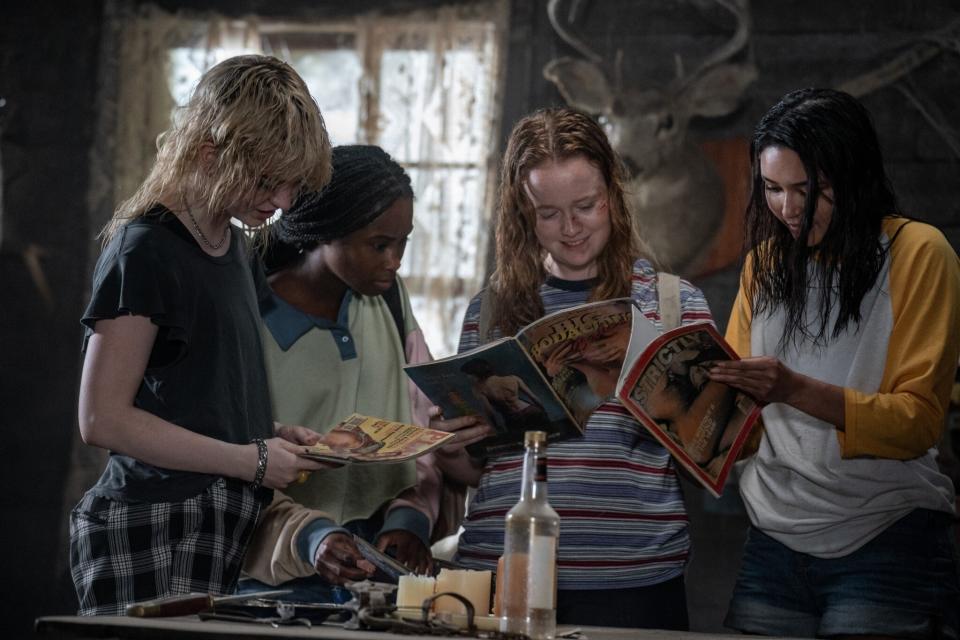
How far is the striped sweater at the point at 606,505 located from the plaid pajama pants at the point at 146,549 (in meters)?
0.44

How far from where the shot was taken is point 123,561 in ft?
5.00

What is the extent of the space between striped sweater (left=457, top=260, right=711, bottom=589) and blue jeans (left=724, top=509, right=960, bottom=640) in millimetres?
152

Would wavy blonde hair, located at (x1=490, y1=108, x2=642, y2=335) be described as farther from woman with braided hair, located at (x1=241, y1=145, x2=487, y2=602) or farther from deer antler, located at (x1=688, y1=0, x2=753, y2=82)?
deer antler, located at (x1=688, y1=0, x2=753, y2=82)

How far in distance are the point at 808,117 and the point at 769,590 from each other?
0.74m

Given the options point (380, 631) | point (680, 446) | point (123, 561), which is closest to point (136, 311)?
point (123, 561)

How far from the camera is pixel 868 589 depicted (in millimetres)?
1619

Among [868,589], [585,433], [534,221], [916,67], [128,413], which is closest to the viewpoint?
[128,413]

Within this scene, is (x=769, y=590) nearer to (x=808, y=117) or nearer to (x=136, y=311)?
(x=808, y=117)

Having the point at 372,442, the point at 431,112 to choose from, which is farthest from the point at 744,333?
the point at 431,112

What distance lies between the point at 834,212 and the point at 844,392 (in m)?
0.29

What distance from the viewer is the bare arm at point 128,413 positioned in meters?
1.51

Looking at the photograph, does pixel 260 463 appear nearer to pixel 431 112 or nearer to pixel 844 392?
pixel 844 392

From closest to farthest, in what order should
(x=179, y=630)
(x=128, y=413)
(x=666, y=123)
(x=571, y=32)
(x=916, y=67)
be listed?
(x=179, y=630) < (x=128, y=413) < (x=916, y=67) < (x=666, y=123) < (x=571, y=32)

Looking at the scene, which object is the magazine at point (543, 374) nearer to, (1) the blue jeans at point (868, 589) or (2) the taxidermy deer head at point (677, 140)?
(1) the blue jeans at point (868, 589)
